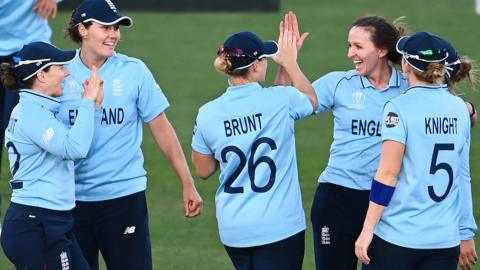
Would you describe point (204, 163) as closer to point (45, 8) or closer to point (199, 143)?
point (199, 143)

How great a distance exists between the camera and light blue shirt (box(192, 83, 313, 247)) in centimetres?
697

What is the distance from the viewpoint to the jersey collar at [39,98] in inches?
284

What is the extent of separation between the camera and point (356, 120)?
7602mm

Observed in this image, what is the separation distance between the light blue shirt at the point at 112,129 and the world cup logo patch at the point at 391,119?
1642 millimetres

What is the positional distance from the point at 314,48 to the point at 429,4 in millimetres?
4135

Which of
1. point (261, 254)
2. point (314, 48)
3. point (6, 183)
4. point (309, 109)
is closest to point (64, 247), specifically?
point (261, 254)

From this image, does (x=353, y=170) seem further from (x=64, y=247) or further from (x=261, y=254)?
(x=64, y=247)

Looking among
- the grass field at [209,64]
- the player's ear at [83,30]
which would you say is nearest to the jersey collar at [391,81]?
the player's ear at [83,30]

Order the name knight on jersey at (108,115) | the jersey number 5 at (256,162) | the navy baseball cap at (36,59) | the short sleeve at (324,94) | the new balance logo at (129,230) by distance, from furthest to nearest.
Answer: the short sleeve at (324,94) → the new balance logo at (129,230) → the name knight on jersey at (108,115) → the navy baseball cap at (36,59) → the jersey number 5 at (256,162)

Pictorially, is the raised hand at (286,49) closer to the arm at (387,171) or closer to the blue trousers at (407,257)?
the arm at (387,171)

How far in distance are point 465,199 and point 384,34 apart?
1182 mm

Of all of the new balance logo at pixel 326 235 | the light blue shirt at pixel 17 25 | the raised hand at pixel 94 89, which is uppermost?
the raised hand at pixel 94 89

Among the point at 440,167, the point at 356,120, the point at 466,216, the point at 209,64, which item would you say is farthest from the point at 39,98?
the point at 209,64

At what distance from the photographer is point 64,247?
7.13m
